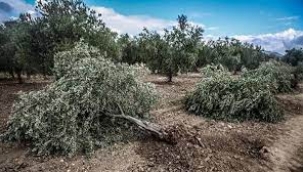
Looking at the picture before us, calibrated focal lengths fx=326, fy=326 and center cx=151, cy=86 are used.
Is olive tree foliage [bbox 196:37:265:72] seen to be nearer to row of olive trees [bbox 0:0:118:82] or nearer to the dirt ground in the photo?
row of olive trees [bbox 0:0:118:82]

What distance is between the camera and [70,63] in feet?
32.2

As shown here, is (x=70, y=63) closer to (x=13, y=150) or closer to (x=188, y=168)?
(x=13, y=150)

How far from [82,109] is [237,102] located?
→ 5.14 metres

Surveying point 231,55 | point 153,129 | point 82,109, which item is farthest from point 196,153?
point 231,55

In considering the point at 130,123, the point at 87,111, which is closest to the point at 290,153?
the point at 130,123

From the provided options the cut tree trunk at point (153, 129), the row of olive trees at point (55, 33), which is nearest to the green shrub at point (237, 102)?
the cut tree trunk at point (153, 129)

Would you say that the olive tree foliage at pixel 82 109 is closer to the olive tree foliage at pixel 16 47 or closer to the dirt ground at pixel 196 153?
the dirt ground at pixel 196 153

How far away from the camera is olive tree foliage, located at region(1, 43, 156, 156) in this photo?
7.75 meters

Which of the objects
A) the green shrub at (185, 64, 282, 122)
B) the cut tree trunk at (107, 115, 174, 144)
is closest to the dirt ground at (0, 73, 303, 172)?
the cut tree trunk at (107, 115, 174, 144)

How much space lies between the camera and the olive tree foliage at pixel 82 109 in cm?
775

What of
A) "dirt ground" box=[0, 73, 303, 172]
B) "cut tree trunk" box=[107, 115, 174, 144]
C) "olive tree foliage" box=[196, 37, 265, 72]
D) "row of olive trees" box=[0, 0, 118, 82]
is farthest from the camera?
"olive tree foliage" box=[196, 37, 265, 72]

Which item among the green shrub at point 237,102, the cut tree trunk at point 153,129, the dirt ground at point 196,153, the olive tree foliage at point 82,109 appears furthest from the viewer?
the green shrub at point 237,102

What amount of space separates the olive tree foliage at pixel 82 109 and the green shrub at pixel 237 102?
7.50ft

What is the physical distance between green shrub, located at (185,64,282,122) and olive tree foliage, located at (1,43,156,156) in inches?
90.0
